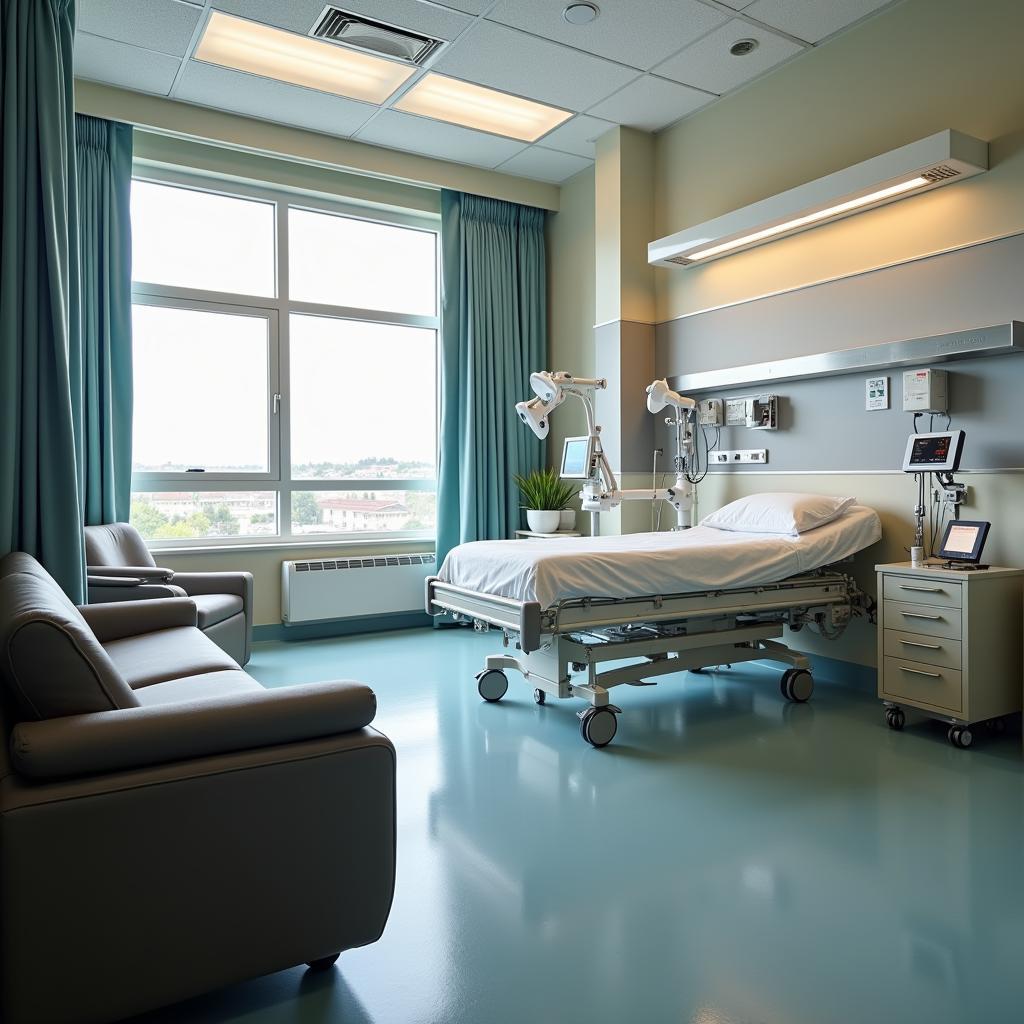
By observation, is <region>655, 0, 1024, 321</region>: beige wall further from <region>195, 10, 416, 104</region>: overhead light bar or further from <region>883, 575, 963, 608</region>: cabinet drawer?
<region>195, 10, 416, 104</region>: overhead light bar

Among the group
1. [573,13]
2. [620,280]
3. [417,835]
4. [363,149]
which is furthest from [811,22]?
[417,835]

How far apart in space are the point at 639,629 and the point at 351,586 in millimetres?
2618

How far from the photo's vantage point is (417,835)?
267 centimetres

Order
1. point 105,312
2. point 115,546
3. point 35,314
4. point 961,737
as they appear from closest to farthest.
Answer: point 35,314, point 961,737, point 115,546, point 105,312

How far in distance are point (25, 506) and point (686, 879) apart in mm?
2780

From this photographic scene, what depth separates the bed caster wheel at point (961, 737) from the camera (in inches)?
137

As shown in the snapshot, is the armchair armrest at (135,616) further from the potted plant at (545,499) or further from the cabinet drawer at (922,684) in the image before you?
the cabinet drawer at (922,684)

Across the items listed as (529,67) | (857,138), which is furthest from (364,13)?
(857,138)

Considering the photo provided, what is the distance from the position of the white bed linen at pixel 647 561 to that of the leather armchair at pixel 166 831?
5.61ft

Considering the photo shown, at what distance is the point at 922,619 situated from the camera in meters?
3.64

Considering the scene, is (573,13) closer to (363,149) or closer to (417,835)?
(363,149)

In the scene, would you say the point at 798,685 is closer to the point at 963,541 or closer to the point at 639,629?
the point at 639,629

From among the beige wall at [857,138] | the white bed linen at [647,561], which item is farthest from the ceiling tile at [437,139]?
the white bed linen at [647,561]

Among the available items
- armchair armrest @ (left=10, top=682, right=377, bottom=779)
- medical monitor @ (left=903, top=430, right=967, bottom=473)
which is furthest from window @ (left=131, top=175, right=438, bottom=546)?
armchair armrest @ (left=10, top=682, right=377, bottom=779)
